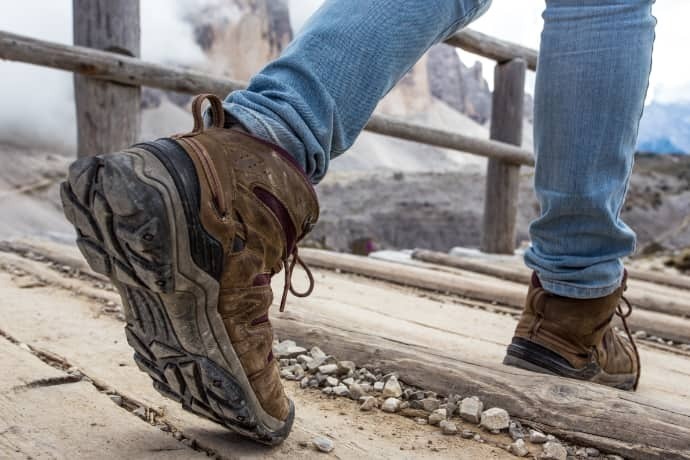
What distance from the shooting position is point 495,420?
85 cm

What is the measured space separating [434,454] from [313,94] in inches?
18.0

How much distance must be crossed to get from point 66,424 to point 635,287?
7.04ft

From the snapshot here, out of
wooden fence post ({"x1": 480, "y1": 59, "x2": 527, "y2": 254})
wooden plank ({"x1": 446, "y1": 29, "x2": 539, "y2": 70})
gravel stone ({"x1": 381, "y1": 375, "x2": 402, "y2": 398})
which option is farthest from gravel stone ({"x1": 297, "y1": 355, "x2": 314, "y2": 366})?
wooden fence post ({"x1": 480, "y1": 59, "x2": 527, "y2": 254})

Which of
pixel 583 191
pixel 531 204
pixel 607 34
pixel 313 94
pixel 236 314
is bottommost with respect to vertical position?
pixel 531 204

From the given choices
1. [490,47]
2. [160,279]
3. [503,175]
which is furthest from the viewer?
[503,175]

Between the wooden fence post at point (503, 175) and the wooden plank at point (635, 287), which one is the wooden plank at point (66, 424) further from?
the wooden fence post at point (503, 175)

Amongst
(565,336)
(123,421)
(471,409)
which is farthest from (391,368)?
(123,421)

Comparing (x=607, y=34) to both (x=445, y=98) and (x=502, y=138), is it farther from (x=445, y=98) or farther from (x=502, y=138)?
(x=445, y=98)

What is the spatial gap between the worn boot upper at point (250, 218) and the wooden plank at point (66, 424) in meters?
0.13

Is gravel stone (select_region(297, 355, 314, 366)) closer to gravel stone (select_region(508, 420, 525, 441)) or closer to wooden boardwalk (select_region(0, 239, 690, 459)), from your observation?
wooden boardwalk (select_region(0, 239, 690, 459))

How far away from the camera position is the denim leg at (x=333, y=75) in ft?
2.39

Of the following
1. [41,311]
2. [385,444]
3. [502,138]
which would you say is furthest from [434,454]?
[502,138]

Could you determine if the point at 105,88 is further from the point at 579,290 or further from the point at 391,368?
the point at 579,290

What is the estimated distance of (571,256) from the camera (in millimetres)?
934
